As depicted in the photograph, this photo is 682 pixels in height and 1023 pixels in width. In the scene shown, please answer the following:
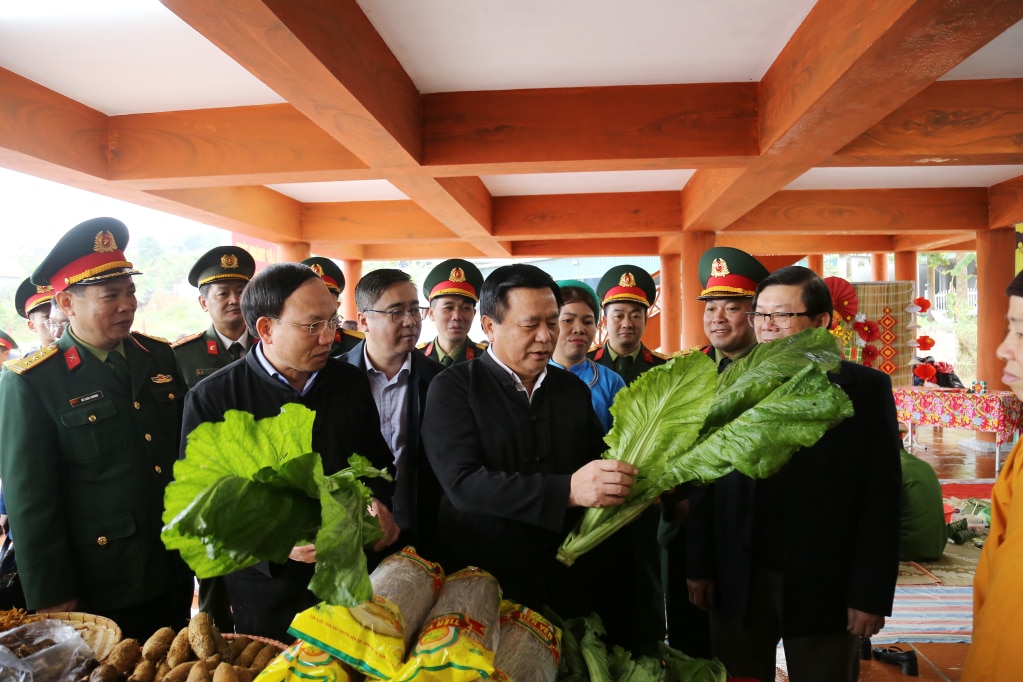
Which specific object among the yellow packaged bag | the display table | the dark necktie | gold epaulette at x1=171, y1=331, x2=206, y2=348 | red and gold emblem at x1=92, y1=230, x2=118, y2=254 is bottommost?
the display table

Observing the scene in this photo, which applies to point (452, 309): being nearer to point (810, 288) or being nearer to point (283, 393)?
point (283, 393)

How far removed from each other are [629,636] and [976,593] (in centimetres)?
81

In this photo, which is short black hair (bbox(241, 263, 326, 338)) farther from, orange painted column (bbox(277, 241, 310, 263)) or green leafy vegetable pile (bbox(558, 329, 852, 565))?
orange painted column (bbox(277, 241, 310, 263))

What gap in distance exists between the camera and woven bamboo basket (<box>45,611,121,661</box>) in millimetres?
1438

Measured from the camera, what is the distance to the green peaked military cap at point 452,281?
12.4ft

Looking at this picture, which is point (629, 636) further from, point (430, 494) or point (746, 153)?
point (746, 153)

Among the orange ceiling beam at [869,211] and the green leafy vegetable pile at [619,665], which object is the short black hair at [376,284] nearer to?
the green leafy vegetable pile at [619,665]

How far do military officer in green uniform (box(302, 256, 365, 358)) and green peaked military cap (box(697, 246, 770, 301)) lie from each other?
175 centimetres

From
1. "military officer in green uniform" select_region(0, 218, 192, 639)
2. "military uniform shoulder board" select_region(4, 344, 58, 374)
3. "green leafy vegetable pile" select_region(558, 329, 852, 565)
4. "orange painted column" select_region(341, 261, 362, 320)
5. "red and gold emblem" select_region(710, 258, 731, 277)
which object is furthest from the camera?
"orange painted column" select_region(341, 261, 362, 320)

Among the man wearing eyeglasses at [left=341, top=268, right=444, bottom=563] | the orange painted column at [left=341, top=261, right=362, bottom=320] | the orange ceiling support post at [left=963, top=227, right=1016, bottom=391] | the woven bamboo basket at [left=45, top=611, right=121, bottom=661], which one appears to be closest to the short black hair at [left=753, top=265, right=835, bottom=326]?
the man wearing eyeglasses at [left=341, top=268, right=444, bottom=563]

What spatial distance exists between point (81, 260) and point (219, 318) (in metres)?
1.33

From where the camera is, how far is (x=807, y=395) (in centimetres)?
114

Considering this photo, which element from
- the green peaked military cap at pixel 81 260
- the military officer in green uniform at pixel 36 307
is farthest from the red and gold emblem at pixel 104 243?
the military officer in green uniform at pixel 36 307

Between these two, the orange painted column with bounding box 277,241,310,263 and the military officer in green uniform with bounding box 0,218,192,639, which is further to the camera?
the orange painted column with bounding box 277,241,310,263
